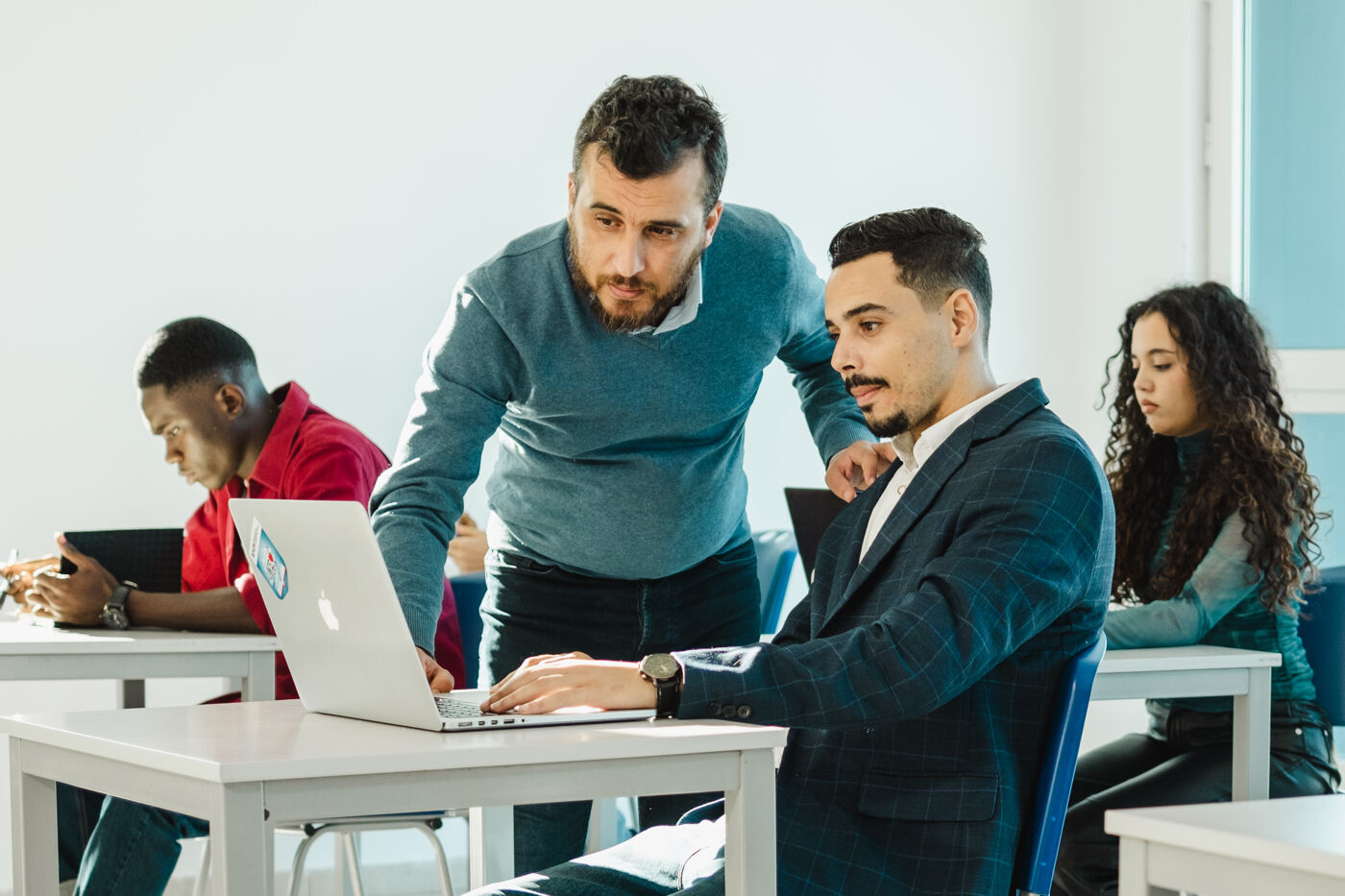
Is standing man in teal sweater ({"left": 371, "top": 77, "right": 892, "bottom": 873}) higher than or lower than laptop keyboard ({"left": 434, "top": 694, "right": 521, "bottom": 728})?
higher

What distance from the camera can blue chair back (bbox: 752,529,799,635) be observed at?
279 centimetres

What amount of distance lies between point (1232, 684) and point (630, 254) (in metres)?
1.25

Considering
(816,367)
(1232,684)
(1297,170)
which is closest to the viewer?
(816,367)

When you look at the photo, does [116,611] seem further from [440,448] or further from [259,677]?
[440,448]

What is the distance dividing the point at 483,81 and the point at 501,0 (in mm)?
213

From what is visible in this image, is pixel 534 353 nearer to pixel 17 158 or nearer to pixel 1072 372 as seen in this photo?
pixel 17 158

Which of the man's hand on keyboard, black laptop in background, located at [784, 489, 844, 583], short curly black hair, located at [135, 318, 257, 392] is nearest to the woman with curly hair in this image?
black laptop in background, located at [784, 489, 844, 583]

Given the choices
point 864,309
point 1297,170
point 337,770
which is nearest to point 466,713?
point 337,770

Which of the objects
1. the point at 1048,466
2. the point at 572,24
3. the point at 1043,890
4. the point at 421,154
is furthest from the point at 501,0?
the point at 1043,890

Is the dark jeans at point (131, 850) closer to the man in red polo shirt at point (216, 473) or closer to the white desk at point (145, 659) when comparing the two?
the man in red polo shirt at point (216, 473)

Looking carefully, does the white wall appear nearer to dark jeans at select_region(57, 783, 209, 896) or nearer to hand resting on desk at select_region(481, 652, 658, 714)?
dark jeans at select_region(57, 783, 209, 896)

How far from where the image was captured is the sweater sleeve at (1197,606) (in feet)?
8.33

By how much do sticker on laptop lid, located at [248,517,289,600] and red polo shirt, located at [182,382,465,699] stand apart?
104 centimetres

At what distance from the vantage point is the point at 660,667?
144 cm
